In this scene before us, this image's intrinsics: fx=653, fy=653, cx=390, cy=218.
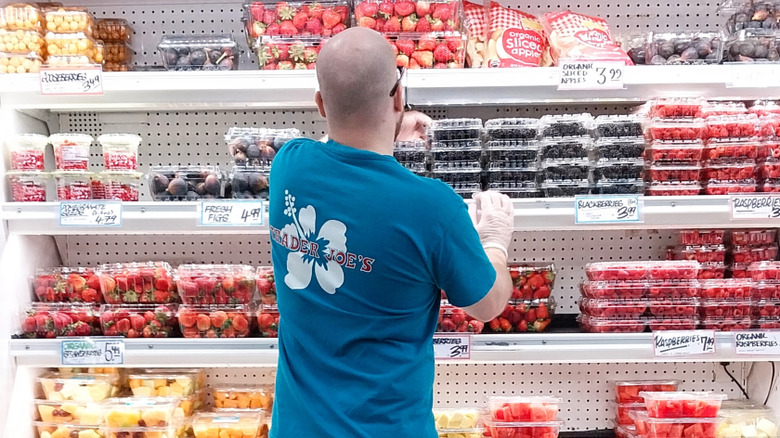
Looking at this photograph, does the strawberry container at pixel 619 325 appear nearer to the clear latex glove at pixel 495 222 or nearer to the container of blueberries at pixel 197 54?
the clear latex glove at pixel 495 222

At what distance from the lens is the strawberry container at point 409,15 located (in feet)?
6.42

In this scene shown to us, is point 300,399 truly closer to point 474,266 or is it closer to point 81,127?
point 474,266

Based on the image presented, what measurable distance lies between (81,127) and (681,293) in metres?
2.09

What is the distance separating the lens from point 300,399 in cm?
129

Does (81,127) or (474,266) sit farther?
(81,127)

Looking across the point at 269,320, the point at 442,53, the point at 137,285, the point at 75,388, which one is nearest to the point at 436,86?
the point at 442,53

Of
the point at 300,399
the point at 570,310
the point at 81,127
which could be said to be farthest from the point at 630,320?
the point at 81,127

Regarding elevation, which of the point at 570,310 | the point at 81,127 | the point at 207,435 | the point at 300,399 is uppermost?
the point at 81,127

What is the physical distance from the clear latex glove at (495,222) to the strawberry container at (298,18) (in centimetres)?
81

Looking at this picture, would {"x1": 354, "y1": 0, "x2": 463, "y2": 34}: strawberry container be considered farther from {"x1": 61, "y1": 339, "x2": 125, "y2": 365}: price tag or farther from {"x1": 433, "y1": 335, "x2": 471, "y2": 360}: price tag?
{"x1": 61, "y1": 339, "x2": 125, "y2": 365}: price tag

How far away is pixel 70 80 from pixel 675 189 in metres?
1.75

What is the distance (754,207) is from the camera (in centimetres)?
181

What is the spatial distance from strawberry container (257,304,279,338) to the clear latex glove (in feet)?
2.49

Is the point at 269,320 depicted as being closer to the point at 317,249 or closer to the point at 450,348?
the point at 450,348
